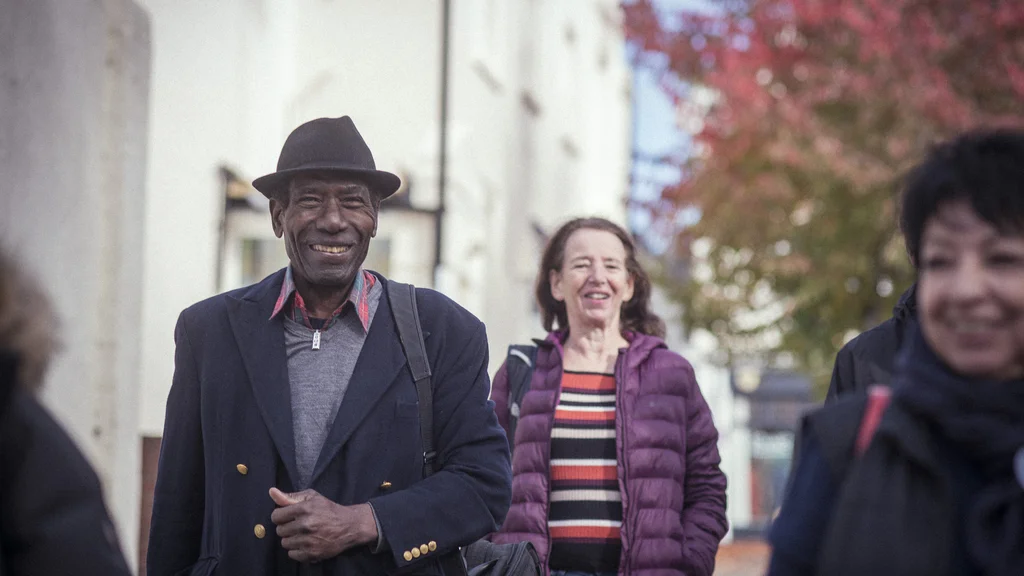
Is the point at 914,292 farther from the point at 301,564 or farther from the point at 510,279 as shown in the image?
the point at 510,279

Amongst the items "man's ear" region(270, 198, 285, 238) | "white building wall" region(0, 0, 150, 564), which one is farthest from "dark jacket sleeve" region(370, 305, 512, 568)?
"white building wall" region(0, 0, 150, 564)

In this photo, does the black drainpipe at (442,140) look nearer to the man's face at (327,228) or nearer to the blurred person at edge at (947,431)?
the man's face at (327,228)

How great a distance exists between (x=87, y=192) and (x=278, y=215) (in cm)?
230

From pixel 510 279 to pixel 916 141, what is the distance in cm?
417

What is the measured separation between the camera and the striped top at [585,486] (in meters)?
4.97

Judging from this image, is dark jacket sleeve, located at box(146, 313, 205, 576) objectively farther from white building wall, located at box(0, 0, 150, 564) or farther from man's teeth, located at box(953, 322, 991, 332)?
man's teeth, located at box(953, 322, 991, 332)

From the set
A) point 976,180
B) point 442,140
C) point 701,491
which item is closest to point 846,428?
point 976,180

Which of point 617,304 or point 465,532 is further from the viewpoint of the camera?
point 617,304

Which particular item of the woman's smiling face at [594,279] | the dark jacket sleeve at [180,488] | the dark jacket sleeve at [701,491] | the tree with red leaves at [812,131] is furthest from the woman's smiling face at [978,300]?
the tree with red leaves at [812,131]

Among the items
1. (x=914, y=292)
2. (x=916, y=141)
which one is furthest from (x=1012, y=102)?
(x=914, y=292)

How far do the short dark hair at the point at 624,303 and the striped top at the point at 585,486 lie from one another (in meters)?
0.59

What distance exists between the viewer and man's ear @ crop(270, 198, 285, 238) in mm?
4031

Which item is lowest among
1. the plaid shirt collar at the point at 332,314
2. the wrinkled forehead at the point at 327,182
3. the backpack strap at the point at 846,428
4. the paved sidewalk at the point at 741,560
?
the paved sidewalk at the point at 741,560

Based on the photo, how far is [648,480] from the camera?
4988 millimetres
